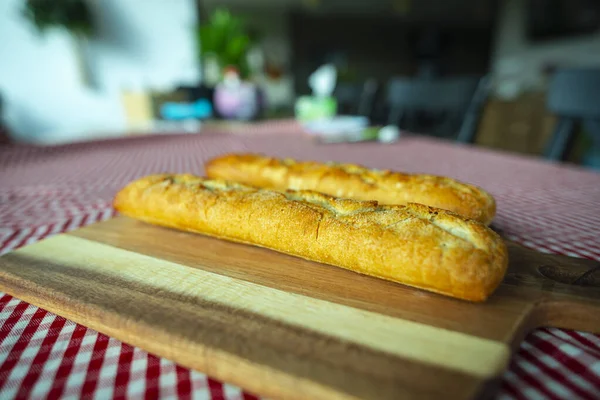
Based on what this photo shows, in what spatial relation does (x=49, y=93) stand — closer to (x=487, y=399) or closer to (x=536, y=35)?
(x=487, y=399)

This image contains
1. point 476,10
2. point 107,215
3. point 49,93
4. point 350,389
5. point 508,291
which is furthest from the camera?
point 476,10

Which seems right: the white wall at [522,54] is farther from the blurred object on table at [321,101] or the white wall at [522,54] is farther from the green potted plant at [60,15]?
the green potted plant at [60,15]

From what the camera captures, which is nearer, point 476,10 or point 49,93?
point 49,93

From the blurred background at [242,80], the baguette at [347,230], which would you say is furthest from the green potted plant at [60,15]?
the baguette at [347,230]

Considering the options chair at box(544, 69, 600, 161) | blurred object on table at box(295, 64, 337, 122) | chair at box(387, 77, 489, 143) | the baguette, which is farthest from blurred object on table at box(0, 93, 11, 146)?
chair at box(544, 69, 600, 161)

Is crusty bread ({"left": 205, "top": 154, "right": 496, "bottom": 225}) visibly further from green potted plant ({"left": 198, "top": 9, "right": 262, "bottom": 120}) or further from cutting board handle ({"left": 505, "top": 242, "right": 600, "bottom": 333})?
green potted plant ({"left": 198, "top": 9, "right": 262, "bottom": 120})

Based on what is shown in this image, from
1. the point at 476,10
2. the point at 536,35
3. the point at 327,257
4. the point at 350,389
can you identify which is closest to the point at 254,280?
the point at 327,257

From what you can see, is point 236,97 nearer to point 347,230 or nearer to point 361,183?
point 361,183
